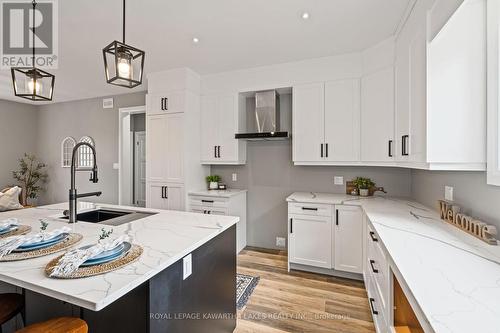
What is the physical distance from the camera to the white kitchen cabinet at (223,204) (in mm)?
3191

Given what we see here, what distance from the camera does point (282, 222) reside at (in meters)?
3.52

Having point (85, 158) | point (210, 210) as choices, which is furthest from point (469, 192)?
point (85, 158)

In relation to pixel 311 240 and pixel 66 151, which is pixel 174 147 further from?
pixel 66 151

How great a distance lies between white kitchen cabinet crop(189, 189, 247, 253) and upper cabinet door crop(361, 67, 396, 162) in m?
1.80

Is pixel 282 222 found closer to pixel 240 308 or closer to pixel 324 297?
pixel 324 297

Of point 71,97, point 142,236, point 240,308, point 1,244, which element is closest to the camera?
point 1,244

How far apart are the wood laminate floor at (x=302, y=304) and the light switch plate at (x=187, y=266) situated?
100cm

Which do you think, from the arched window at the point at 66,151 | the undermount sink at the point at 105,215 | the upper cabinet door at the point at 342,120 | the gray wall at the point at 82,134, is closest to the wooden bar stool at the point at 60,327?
the undermount sink at the point at 105,215

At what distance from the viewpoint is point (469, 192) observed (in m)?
1.59

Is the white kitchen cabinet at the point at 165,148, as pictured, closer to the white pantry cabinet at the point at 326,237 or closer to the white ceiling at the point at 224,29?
the white ceiling at the point at 224,29

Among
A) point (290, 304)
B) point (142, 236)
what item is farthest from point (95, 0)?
point (290, 304)

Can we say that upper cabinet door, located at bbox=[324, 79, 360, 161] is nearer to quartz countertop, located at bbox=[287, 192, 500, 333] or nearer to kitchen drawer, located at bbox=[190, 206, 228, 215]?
quartz countertop, located at bbox=[287, 192, 500, 333]

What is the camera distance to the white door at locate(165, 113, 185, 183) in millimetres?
3361

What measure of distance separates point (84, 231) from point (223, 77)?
9.08 ft
